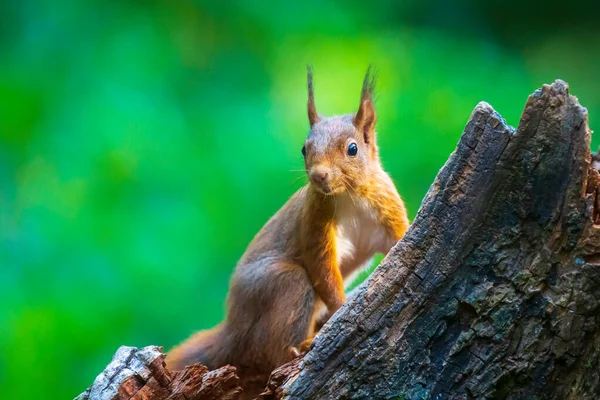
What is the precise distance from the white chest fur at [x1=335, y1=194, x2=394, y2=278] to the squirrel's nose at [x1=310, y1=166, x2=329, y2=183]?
248mm

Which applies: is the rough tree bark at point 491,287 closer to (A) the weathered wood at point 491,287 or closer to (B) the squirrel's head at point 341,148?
(A) the weathered wood at point 491,287

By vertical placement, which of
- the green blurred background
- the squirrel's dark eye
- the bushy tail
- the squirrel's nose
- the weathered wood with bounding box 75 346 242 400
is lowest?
the weathered wood with bounding box 75 346 242 400

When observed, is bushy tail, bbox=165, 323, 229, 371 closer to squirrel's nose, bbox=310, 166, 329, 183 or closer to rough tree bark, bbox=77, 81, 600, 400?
squirrel's nose, bbox=310, 166, 329, 183

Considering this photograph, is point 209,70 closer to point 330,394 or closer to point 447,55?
point 447,55

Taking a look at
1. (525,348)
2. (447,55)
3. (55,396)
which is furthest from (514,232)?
(55,396)

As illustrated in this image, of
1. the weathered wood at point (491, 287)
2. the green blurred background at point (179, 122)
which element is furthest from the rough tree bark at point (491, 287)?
the green blurred background at point (179, 122)

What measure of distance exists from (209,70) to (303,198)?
3.75ft

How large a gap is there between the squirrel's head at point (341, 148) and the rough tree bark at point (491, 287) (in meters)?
0.91

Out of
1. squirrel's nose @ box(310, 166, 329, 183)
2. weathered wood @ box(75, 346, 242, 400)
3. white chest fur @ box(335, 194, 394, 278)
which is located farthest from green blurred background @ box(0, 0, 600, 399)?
weathered wood @ box(75, 346, 242, 400)

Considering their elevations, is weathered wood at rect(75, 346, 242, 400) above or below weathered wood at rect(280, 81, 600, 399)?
above

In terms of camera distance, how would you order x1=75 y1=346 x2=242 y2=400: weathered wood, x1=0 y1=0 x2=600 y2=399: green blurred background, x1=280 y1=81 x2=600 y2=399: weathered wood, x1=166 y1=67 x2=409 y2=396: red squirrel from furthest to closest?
x1=0 y1=0 x2=600 y2=399: green blurred background
x1=166 y1=67 x2=409 y2=396: red squirrel
x1=75 y1=346 x2=242 y2=400: weathered wood
x1=280 y1=81 x2=600 y2=399: weathered wood

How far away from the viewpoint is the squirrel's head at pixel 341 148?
276 centimetres

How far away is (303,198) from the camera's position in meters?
3.13

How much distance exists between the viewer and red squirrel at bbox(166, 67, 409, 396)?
2.83 m
